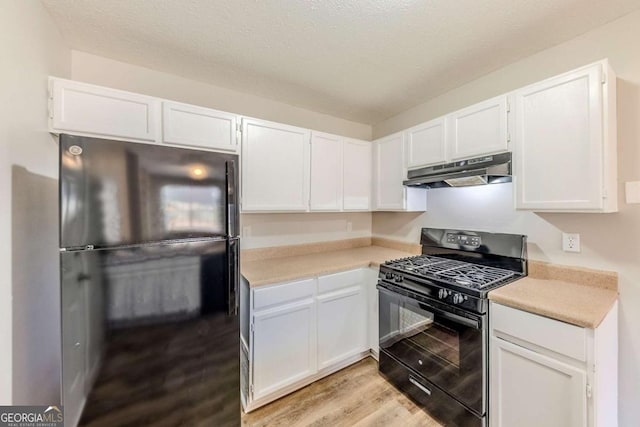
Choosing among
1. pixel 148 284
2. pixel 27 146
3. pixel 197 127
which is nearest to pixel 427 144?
pixel 197 127

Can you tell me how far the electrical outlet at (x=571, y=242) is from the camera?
1.62m

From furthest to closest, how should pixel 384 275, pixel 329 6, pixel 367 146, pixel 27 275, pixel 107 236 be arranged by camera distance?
1. pixel 367 146
2. pixel 384 275
3. pixel 329 6
4. pixel 27 275
5. pixel 107 236

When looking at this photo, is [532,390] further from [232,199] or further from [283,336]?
[232,199]

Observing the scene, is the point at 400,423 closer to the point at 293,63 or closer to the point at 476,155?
the point at 476,155

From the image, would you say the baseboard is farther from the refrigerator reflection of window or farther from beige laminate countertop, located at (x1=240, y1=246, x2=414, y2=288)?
the refrigerator reflection of window

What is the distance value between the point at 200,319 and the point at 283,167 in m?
1.34

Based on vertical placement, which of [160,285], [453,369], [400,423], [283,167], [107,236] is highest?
[283,167]

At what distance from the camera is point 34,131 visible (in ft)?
4.28

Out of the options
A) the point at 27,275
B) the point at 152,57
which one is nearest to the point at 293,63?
the point at 152,57

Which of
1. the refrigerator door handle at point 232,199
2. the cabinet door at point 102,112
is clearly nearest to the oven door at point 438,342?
the refrigerator door handle at point 232,199

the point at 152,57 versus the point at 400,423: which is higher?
the point at 152,57

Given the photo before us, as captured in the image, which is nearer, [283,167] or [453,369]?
[453,369]

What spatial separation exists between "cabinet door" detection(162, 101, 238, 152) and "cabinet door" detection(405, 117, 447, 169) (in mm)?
1573

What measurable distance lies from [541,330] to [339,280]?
127 centimetres
